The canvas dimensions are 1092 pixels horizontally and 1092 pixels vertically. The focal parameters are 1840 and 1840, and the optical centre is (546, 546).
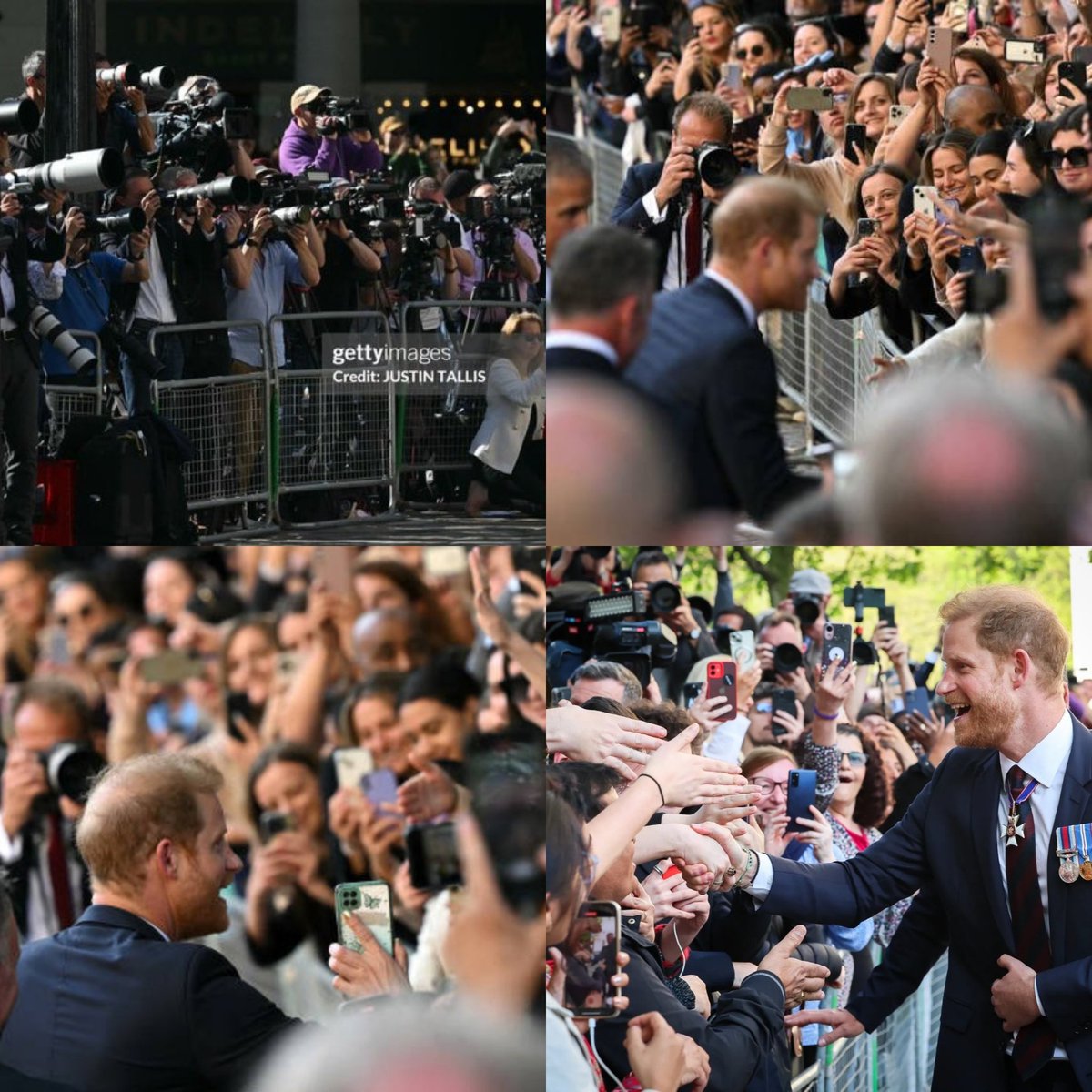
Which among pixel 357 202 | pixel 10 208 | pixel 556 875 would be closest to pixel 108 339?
pixel 10 208

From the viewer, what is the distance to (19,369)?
3057mm

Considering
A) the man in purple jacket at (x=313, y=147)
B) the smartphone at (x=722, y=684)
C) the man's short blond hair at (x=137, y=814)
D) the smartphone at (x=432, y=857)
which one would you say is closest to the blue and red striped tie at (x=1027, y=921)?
the smartphone at (x=722, y=684)

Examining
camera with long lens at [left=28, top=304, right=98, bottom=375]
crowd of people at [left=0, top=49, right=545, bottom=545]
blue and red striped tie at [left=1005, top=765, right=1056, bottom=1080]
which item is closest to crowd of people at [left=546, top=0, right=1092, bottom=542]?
crowd of people at [left=0, top=49, right=545, bottom=545]

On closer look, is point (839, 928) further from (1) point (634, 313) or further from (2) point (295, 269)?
(2) point (295, 269)

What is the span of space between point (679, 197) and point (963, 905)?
1154mm

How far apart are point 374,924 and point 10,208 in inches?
51.9

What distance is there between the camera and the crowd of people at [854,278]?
2752mm

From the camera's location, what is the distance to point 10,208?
3029 mm

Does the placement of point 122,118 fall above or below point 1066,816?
above

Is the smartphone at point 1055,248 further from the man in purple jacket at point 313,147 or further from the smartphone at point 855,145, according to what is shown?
the man in purple jacket at point 313,147

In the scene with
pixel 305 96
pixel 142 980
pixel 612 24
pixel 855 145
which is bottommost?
pixel 142 980

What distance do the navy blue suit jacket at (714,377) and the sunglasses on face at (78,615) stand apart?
3.35 ft

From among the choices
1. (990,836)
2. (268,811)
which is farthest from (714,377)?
(268,811)

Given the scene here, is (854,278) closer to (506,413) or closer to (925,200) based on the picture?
(925,200)
